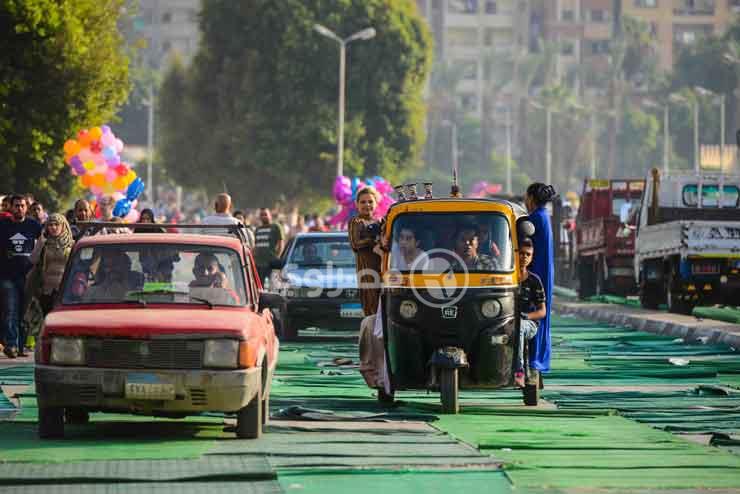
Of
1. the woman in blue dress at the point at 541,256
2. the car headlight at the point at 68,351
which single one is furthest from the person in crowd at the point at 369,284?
the car headlight at the point at 68,351

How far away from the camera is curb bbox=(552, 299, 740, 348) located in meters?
24.3

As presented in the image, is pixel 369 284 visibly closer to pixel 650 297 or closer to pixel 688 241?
pixel 688 241

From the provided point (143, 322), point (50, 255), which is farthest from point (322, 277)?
point (143, 322)

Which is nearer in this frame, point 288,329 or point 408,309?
point 408,309

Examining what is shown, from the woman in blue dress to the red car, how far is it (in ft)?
9.18

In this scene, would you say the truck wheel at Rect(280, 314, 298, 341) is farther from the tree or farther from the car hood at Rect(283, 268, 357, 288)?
the tree

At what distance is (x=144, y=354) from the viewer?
12.6 m

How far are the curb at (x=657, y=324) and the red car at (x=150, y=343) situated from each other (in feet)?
36.4

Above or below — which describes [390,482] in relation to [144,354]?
below

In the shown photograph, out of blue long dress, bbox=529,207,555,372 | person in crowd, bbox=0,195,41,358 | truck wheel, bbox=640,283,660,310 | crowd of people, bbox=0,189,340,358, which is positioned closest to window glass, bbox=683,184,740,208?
truck wheel, bbox=640,283,660,310

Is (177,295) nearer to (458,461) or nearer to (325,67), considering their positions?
(458,461)

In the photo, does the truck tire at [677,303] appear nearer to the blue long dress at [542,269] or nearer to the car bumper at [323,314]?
the car bumper at [323,314]

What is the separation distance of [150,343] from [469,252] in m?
3.43

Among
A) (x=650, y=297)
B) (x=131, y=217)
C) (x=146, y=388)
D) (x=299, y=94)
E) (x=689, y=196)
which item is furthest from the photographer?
(x=299, y=94)
